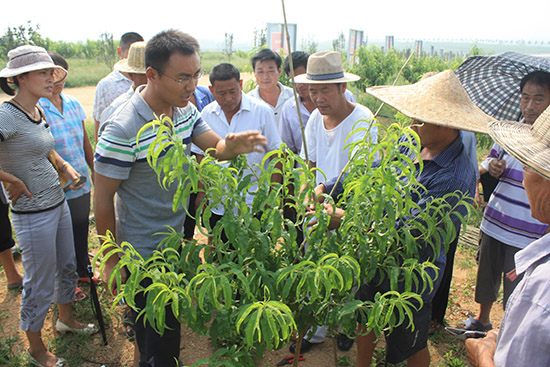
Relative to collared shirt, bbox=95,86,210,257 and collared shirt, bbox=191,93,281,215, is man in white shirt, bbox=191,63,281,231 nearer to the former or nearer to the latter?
collared shirt, bbox=191,93,281,215

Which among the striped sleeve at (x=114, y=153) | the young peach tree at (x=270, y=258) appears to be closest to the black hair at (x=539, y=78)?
the young peach tree at (x=270, y=258)

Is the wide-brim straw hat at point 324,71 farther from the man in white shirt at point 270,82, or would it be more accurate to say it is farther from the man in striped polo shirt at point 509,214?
the man in white shirt at point 270,82

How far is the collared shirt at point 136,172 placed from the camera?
6.63 ft

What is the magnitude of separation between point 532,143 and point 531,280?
17.5 inches

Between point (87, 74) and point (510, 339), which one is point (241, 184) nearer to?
point (510, 339)

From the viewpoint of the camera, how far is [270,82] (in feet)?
14.9

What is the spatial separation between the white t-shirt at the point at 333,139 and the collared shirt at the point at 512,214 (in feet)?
3.26

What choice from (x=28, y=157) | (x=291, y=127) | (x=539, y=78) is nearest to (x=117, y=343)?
(x=28, y=157)

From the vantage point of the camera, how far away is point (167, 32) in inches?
83.7

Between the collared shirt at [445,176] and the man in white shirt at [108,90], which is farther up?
the man in white shirt at [108,90]

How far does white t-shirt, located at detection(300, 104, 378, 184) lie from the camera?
2896 mm

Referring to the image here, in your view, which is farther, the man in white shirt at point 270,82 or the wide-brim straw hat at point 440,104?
the man in white shirt at point 270,82

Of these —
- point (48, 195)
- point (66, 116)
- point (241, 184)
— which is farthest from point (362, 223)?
point (66, 116)

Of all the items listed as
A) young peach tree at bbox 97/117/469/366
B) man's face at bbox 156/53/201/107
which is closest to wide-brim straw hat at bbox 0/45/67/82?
man's face at bbox 156/53/201/107
